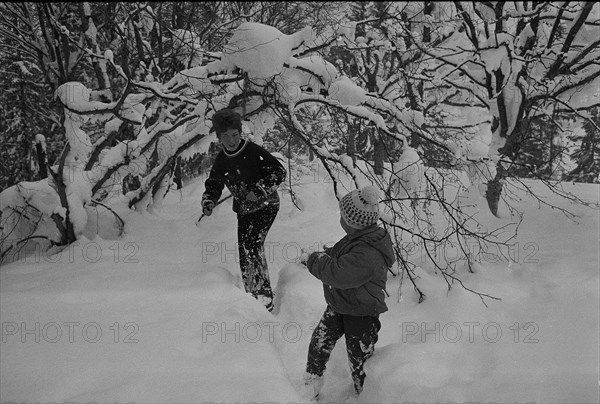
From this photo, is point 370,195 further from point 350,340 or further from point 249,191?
point 249,191

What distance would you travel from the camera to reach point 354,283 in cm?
256

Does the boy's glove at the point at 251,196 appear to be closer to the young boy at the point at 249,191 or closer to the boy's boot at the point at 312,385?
the young boy at the point at 249,191

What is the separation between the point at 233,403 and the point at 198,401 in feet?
0.54

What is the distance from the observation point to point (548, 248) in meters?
4.66

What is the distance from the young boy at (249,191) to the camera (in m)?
3.52

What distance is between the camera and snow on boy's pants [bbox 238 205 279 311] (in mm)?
3670

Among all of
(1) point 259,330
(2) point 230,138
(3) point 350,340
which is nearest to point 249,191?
(2) point 230,138

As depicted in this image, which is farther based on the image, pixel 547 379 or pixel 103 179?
pixel 103 179

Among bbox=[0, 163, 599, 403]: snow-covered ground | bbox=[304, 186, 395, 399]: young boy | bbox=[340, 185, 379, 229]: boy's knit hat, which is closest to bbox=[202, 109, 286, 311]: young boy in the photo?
bbox=[0, 163, 599, 403]: snow-covered ground

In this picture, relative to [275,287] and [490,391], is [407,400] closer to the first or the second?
[490,391]

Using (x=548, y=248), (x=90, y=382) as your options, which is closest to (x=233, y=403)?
(x=90, y=382)

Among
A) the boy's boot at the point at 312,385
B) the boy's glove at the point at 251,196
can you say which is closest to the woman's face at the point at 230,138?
the boy's glove at the point at 251,196

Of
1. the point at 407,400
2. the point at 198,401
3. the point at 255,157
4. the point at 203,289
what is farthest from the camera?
the point at 255,157

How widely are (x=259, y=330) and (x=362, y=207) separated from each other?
3.84 feet
